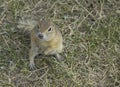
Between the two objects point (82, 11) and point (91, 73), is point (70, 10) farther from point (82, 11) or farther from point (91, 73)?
point (91, 73)

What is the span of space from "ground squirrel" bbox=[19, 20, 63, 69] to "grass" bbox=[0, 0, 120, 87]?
0.42ft

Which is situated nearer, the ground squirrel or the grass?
the ground squirrel

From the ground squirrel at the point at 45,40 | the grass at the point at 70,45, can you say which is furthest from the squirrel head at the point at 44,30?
the grass at the point at 70,45

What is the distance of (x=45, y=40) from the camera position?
3873 mm

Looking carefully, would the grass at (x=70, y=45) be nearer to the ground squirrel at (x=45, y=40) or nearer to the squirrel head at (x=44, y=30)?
the ground squirrel at (x=45, y=40)

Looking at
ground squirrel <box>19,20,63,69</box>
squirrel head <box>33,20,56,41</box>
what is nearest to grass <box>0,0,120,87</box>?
ground squirrel <box>19,20,63,69</box>

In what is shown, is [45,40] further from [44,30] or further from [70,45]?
[70,45]

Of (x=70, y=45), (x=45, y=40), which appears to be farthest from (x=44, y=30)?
(x=70, y=45)

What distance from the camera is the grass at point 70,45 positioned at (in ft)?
13.7

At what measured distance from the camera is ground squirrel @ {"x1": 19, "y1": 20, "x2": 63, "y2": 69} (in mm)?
3779

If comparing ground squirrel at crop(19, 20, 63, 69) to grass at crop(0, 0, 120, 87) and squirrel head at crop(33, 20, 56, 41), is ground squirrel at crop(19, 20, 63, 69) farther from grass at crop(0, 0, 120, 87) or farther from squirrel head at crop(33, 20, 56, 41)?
grass at crop(0, 0, 120, 87)

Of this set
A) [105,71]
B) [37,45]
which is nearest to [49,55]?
[37,45]

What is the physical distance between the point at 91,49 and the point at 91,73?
30cm

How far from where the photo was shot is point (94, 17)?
472 centimetres
